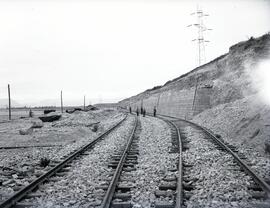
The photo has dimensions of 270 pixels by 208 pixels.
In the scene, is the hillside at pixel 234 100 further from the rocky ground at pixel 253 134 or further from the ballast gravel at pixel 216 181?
the ballast gravel at pixel 216 181

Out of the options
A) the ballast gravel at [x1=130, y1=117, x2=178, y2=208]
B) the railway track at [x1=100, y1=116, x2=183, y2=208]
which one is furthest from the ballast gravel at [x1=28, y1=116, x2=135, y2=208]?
the ballast gravel at [x1=130, y1=117, x2=178, y2=208]

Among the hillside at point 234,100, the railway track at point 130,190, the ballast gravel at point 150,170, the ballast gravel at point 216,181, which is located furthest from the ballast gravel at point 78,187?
the hillside at point 234,100

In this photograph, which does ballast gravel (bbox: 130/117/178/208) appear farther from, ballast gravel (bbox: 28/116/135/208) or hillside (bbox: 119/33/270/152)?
hillside (bbox: 119/33/270/152)

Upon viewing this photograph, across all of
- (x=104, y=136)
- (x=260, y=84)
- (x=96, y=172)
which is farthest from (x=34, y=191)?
(x=260, y=84)

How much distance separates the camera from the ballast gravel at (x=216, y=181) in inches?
290

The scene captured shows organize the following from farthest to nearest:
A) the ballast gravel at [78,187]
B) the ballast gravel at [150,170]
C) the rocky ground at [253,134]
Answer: the rocky ground at [253,134], the ballast gravel at [150,170], the ballast gravel at [78,187]

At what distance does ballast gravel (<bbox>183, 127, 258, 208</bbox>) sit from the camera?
737cm

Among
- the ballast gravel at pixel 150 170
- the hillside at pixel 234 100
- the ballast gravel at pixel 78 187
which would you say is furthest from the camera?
the hillside at pixel 234 100

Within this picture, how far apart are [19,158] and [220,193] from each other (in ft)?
28.7

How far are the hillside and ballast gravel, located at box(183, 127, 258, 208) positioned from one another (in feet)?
13.6

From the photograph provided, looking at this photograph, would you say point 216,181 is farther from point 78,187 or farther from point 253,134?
point 253,134

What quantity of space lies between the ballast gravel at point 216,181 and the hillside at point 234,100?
4.14 meters

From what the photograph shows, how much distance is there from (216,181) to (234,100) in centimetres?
2790

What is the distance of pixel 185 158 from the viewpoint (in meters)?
12.5
